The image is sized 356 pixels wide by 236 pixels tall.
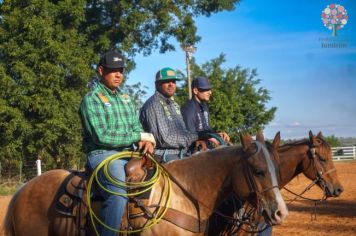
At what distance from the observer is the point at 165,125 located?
6820 mm

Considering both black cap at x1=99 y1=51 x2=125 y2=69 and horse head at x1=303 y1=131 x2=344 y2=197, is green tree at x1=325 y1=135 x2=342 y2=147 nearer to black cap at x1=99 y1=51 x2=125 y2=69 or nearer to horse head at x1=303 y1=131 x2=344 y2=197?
horse head at x1=303 y1=131 x2=344 y2=197

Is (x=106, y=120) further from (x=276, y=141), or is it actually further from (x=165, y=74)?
(x=165, y=74)

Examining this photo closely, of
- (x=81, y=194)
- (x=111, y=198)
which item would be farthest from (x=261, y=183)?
(x=81, y=194)

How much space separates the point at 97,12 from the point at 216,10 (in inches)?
299

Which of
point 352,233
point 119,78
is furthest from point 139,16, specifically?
point 119,78

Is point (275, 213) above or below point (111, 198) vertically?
below

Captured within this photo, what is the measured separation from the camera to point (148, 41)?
1241 inches

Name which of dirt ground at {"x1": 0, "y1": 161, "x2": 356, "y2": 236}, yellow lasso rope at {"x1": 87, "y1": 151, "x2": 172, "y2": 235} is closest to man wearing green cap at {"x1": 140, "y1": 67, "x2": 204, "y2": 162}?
yellow lasso rope at {"x1": 87, "y1": 151, "x2": 172, "y2": 235}

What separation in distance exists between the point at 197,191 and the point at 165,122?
1.69 meters

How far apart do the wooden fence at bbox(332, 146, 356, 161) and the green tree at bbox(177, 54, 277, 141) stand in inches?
391

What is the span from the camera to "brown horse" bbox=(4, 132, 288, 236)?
4.86 metres

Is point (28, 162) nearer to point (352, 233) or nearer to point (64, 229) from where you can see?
point (352, 233)

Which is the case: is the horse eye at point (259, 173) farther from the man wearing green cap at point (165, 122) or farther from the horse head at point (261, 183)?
the man wearing green cap at point (165, 122)

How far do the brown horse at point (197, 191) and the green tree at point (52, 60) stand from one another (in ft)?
65.6
